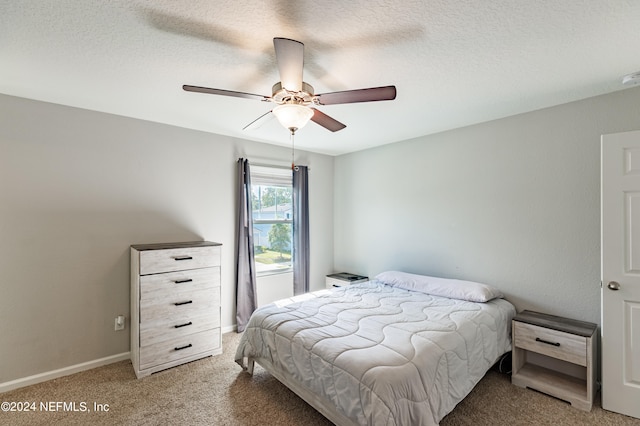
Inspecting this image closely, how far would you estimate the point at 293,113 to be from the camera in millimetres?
1827

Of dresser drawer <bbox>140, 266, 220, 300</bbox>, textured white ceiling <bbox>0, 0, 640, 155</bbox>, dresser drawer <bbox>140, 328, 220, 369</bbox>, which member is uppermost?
textured white ceiling <bbox>0, 0, 640, 155</bbox>

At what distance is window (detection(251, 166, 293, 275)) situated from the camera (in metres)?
4.04

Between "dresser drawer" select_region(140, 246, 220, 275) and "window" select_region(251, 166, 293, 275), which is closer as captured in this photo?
"dresser drawer" select_region(140, 246, 220, 275)

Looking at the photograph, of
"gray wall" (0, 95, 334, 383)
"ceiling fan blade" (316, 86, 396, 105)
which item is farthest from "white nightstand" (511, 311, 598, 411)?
"gray wall" (0, 95, 334, 383)

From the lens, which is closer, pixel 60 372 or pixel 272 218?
pixel 60 372

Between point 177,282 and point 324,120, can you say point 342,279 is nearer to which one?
point 177,282

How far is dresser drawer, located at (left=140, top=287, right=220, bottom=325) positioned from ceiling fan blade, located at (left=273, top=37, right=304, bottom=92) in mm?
2227

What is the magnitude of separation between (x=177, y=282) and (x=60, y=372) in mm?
1226

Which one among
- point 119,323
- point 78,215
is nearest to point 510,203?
point 119,323

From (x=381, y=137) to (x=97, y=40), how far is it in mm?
2927

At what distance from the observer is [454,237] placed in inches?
132

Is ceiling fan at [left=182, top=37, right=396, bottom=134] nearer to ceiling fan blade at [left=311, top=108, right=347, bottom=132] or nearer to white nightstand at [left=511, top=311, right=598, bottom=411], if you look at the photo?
ceiling fan blade at [left=311, top=108, right=347, bottom=132]

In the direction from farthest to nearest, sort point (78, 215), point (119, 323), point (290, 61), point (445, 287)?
point (445, 287) < point (119, 323) < point (78, 215) < point (290, 61)

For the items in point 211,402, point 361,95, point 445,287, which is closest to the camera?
point 361,95
